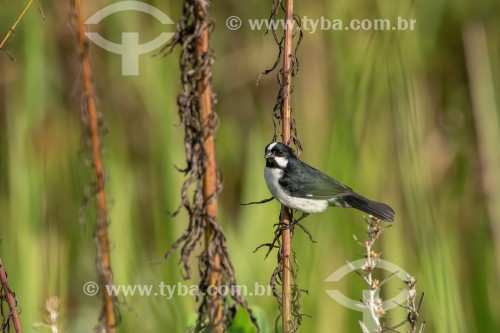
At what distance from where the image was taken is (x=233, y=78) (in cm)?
464

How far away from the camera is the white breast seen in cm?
225

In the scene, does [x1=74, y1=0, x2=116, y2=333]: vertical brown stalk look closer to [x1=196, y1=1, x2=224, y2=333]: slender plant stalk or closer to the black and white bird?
[x1=196, y1=1, x2=224, y2=333]: slender plant stalk

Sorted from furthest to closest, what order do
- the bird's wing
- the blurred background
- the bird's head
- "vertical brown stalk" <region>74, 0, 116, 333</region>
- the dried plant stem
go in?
the blurred background, the bird's wing, the bird's head, the dried plant stem, "vertical brown stalk" <region>74, 0, 116, 333</region>

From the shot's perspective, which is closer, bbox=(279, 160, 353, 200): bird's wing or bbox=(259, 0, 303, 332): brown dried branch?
bbox=(259, 0, 303, 332): brown dried branch

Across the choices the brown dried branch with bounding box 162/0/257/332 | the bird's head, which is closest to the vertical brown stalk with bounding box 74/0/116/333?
the brown dried branch with bounding box 162/0/257/332

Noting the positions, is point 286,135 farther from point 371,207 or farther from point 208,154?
point 371,207

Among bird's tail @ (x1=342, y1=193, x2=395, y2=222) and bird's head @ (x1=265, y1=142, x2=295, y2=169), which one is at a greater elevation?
bird's head @ (x1=265, y1=142, x2=295, y2=169)

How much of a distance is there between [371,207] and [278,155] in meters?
0.36

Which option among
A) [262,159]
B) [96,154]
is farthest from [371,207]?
[96,154]

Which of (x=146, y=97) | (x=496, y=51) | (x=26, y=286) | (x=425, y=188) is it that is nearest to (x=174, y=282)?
(x=26, y=286)

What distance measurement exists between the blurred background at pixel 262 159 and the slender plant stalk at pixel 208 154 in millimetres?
675

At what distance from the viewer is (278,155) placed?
7.23 ft

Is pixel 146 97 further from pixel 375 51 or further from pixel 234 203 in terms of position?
pixel 375 51

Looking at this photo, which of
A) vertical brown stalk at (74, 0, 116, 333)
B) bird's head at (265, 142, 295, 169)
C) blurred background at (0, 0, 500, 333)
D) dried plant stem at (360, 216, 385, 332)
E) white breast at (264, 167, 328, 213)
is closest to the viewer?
vertical brown stalk at (74, 0, 116, 333)
